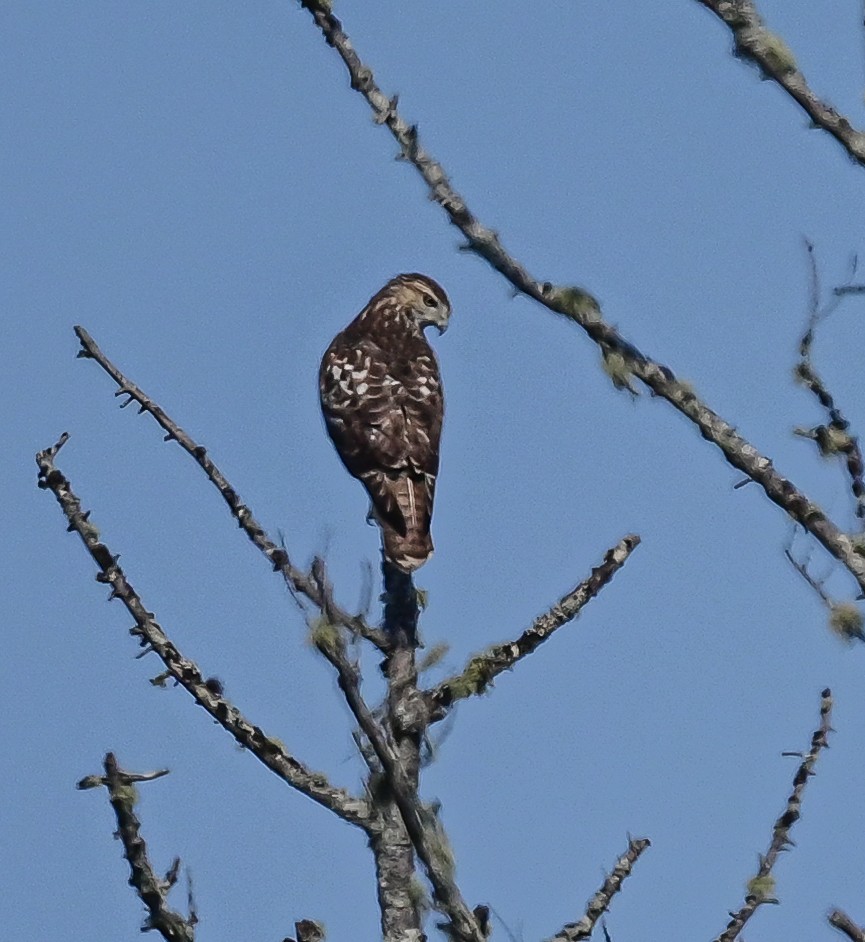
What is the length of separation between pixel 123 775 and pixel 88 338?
1.49 meters

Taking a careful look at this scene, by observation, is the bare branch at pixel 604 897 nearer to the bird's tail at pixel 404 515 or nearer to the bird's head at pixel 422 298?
the bird's tail at pixel 404 515

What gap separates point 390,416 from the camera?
9.95 m

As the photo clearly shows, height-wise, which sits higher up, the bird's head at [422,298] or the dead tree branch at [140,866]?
the bird's head at [422,298]

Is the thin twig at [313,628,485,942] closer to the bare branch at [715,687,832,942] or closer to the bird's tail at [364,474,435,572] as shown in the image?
the bare branch at [715,687,832,942]

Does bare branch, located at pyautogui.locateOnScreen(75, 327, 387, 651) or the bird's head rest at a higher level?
the bird's head

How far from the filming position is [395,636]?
736cm

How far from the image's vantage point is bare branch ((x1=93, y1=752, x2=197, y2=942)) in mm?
5328

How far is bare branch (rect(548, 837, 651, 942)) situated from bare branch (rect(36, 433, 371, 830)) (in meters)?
0.81

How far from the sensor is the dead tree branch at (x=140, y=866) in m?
5.33

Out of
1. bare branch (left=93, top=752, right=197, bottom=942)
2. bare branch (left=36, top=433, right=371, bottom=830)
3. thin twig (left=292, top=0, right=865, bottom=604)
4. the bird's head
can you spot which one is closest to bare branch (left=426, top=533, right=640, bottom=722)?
bare branch (left=36, top=433, right=371, bottom=830)

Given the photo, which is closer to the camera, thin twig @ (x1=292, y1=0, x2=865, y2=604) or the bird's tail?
thin twig @ (x1=292, y1=0, x2=865, y2=604)

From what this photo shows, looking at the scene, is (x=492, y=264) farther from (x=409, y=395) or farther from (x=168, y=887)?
(x=409, y=395)

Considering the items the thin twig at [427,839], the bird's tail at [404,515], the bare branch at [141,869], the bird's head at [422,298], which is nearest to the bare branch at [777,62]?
the thin twig at [427,839]

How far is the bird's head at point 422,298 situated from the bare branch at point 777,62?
7.56m
